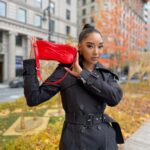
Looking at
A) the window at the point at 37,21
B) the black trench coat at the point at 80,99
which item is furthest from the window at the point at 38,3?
the black trench coat at the point at 80,99

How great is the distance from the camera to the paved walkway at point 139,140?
5136 millimetres

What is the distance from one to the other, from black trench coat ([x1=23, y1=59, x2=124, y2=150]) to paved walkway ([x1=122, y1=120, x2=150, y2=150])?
3.31m

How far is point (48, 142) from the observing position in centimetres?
456

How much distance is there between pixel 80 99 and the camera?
1984 mm

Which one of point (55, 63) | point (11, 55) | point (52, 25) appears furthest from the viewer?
point (52, 25)

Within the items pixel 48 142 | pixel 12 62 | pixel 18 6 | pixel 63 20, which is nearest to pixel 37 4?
pixel 18 6

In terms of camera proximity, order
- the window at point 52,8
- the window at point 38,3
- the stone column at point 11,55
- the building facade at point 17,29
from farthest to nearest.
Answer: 1. the window at point 52,8
2. the window at point 38,3
3. the stone column at point 11,55
4. the building facade at point 17,29

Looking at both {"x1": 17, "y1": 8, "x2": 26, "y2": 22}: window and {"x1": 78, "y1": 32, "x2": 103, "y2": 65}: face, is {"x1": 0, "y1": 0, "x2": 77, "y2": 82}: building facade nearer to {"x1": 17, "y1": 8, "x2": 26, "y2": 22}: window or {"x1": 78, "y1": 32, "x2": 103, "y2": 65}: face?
{"x1": 17, "y1": 8, "x2": 26, "y2": 22}: window

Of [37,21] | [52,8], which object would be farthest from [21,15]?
[52,8]

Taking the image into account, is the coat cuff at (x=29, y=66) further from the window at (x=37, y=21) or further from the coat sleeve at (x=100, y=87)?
the window at (x=37, y=21)

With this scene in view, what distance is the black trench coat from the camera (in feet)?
6.29

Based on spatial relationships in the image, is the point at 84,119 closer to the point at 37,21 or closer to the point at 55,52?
the point at 55,52

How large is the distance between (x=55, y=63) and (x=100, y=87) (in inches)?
282

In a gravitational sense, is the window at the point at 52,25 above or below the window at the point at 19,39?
above
